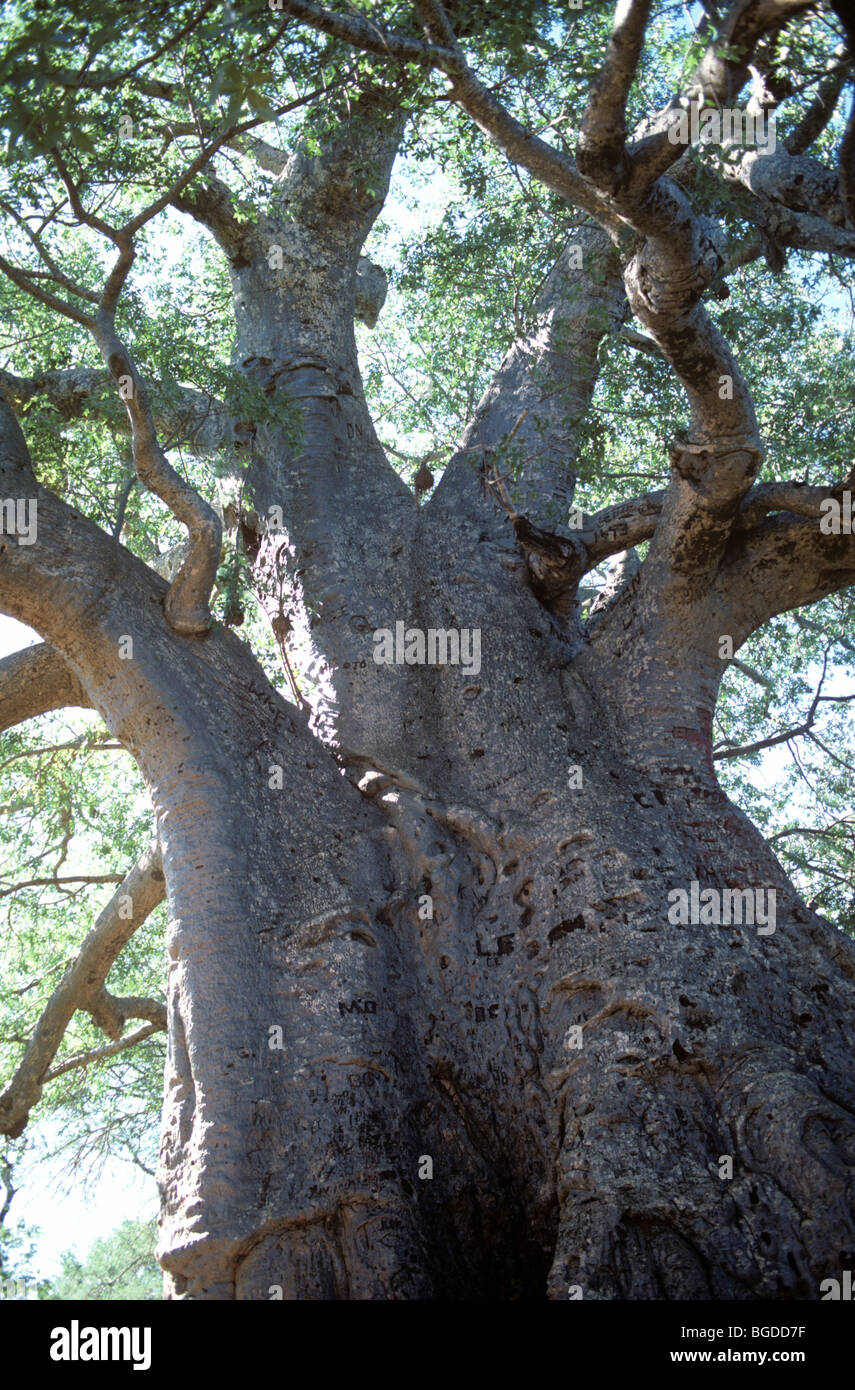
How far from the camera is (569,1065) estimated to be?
3.69m

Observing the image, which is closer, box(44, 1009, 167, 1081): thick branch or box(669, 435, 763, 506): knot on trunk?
box(669, 435, 763, 506): knot on trunk

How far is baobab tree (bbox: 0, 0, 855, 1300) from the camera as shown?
131 inches

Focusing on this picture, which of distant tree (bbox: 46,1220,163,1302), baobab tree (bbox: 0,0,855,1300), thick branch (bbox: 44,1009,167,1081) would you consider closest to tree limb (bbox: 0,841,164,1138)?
baobab tree (bbox: 0,0,855,1300)

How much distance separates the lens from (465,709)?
4789 mm

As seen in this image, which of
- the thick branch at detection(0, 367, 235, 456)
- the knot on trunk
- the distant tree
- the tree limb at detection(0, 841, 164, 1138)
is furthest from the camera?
the distant tree

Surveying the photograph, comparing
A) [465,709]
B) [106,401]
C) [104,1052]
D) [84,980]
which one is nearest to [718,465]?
[465,709]

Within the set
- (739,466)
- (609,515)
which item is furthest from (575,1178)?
(609,515)

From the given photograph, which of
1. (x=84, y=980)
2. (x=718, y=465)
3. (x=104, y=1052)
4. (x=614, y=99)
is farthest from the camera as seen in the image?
(x=104, y=1052)

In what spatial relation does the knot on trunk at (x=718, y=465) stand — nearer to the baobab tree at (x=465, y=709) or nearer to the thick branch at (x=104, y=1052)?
the baobab tree at (x=465, y=709)

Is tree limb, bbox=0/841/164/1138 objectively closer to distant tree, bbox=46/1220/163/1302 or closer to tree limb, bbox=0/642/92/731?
tree limb, bbox=0/642/92/731

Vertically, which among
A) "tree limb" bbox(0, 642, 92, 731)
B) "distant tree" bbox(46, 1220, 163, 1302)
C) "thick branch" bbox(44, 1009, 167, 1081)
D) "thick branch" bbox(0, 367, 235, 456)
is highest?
"thick branch" bbox(0, 367, 235, 456)

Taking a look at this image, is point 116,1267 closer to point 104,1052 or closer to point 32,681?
point 104,1052
